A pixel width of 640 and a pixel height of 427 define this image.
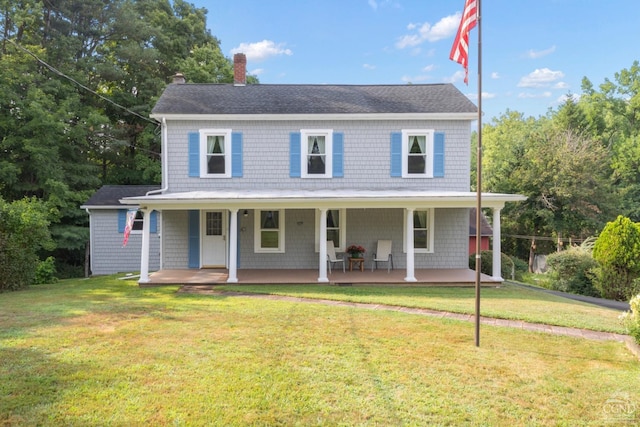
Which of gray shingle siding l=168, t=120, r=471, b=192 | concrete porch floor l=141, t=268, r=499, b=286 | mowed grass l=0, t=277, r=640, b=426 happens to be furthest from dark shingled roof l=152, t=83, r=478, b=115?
mowed grass l=0, t=277, r=640, b=426

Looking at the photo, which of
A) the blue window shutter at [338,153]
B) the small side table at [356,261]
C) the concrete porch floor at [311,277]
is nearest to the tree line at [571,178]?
the concrete porch floor at [311,277]

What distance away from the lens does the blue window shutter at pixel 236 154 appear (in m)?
12.6

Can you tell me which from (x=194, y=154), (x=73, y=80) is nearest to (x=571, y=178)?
(x=194, y=154)

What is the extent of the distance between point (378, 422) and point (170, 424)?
190 cm

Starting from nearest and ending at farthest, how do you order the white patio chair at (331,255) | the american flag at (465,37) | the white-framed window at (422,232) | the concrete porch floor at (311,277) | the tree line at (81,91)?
the american flag at (465,37), the concrete porch floor at (311,277), the white patio chair at (331,255), the white-framed window at (422,232), the tree line at (81,91)

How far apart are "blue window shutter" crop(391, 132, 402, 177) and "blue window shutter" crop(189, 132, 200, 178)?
6.22 metres

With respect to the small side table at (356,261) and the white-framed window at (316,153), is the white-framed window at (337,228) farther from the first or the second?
the white-framed window at (316,153)

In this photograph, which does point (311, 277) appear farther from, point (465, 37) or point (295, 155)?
point (465, 37)

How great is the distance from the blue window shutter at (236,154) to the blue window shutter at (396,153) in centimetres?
489

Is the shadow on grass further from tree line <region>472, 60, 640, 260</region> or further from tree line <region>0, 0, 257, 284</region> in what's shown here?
tree line <region>472, 60, 640, 260</region>

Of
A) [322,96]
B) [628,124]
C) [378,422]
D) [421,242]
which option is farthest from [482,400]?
[628,124]

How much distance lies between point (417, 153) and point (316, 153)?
3263mm

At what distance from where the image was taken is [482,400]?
4113 millimetres

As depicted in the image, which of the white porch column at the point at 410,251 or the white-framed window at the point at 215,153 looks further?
the white-framed window at the point at 215,153
